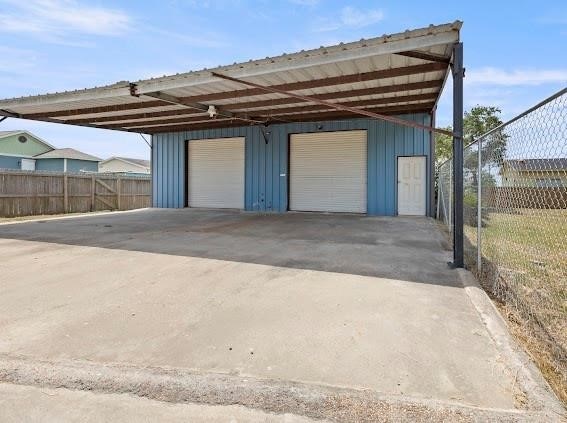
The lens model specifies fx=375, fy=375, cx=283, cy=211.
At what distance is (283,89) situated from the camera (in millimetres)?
9000

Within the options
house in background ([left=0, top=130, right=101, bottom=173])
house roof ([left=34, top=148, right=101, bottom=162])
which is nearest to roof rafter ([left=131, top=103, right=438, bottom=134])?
house roof ([left=34, top=148, right=101, bottom=162])

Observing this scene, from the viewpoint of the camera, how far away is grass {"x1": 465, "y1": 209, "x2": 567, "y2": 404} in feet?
8.66

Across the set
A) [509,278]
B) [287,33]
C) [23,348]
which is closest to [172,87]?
[287,33]

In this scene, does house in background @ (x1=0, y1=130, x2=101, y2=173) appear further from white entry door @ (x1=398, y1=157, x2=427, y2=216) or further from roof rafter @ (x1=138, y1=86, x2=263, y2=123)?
white entry door @ (x1=398, y1=157, x2=427, y2=216)

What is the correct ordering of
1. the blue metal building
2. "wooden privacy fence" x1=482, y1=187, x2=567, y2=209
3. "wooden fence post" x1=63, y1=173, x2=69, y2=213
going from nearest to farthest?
"wooden privacy fence" x1=482, y1=187, x2=567, y2=209 < the blue metal building < "wooden fence post" x1=63, y1=173, x2=69, y2=213

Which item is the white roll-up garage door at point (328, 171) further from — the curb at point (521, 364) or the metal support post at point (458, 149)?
the curb at point (521, 364)

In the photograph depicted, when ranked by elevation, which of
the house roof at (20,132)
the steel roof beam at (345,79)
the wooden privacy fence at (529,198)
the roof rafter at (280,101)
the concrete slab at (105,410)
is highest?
the house roof at (20,132)

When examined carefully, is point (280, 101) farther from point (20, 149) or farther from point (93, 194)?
point (20, 149)

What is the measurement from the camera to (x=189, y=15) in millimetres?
7938

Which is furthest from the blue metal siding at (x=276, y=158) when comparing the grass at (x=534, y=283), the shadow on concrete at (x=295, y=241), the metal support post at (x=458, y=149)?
the metal support post at (x=458, y=149)

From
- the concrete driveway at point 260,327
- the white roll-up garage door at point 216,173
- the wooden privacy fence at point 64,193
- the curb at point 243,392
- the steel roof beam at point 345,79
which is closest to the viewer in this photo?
the curb at point 243,392

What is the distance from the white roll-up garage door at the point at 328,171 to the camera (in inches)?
500

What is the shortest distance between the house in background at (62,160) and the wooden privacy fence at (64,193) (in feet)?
52.2

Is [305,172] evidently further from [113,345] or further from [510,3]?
[113,345]
